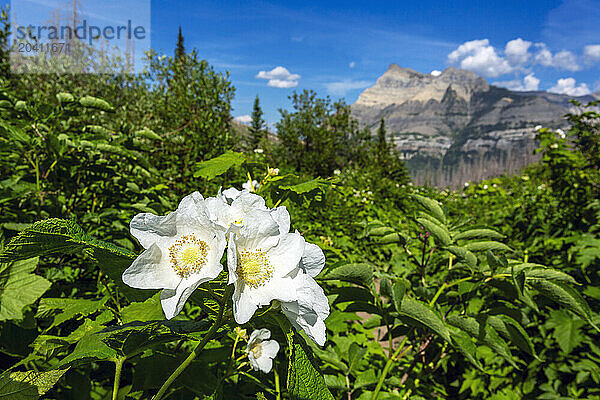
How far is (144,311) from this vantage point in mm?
732

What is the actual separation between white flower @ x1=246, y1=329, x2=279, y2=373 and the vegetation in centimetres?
2

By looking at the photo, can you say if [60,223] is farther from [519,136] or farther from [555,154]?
[519,136]

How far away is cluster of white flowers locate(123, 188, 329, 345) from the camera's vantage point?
64 cm

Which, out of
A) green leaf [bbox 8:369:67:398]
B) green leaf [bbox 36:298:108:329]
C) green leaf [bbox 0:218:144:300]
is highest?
green leaf [bbox 0:218:144:300]

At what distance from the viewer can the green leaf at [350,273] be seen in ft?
3.43

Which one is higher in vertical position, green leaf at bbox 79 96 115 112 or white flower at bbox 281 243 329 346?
green leaf at bbox 79 96 115 112

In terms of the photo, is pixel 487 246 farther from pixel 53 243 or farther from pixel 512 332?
pixel 53 243

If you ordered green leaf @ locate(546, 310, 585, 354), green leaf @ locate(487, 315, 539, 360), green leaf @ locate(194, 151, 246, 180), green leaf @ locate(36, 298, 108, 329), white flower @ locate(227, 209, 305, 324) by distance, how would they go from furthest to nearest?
1. green leaf @ locate(546, 310, 585, 354)
2. green leaf @ locate(487, 315, 539, 360)
3. green leaf @ locate(194, 151, 246, 180)
4. green leaf @ locate(36, 298, 108, 329)
5. white flower @ locate(227, 209, 305, 324)

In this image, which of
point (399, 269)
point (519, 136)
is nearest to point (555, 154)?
point (399, 269)

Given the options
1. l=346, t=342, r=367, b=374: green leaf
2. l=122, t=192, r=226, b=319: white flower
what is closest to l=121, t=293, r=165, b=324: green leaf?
l=122, t=192, r=226, b=319: white flower

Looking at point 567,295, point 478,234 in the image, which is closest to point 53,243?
point 567,295

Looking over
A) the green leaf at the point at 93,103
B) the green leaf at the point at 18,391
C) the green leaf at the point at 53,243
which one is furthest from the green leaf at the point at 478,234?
the green leaf at the point at 93,103

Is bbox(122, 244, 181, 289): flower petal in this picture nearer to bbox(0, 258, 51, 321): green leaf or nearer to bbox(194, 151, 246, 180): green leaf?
bbox(194, 151, 246, 180): green leaf

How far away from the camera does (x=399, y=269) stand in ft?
9.03
